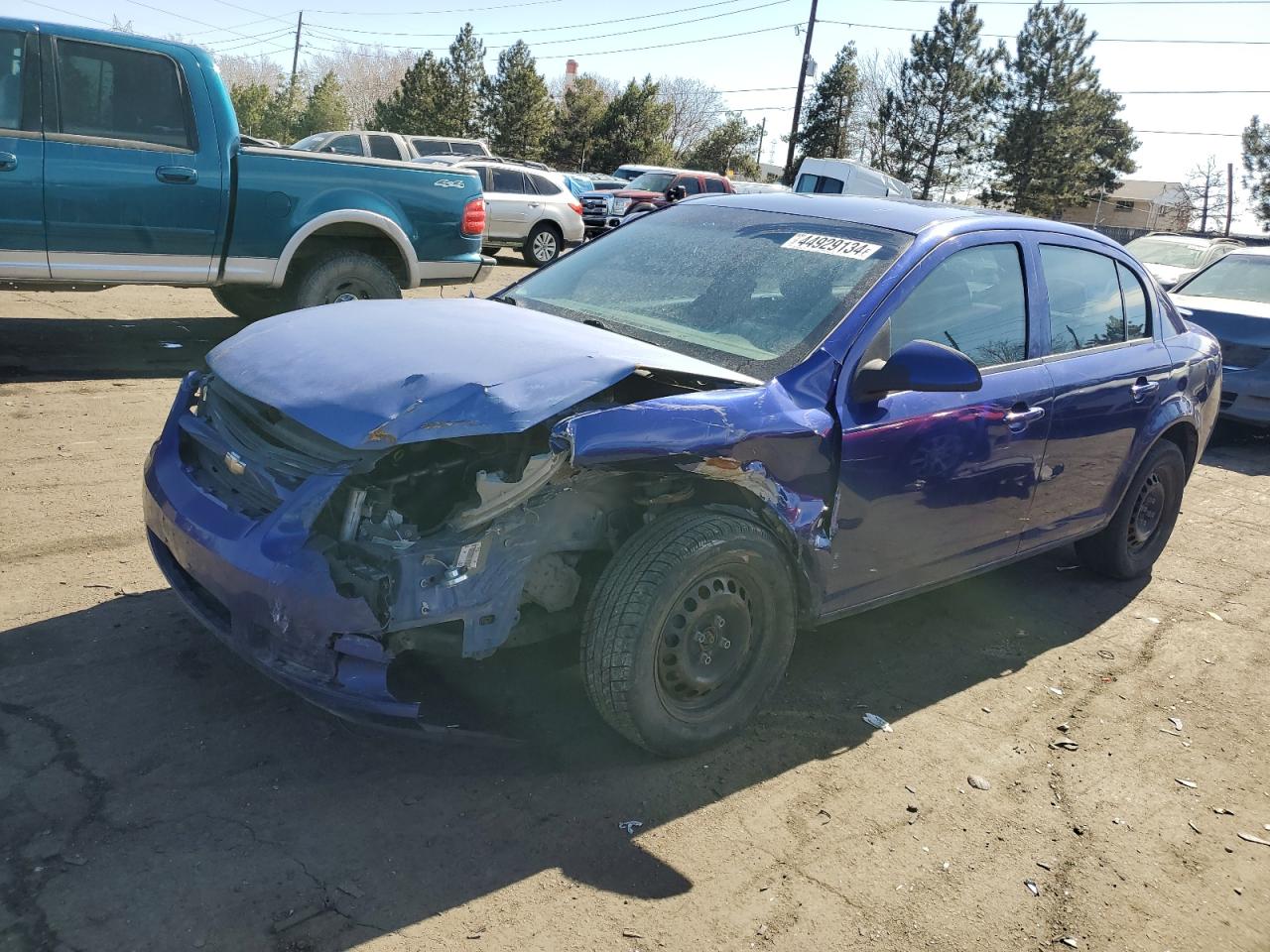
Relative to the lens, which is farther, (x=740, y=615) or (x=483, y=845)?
(x=740, y=615)

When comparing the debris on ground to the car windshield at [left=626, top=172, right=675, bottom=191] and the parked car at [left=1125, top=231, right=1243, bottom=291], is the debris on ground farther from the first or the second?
the car windshield at [left=626, top=172, right=675, bottom=191]

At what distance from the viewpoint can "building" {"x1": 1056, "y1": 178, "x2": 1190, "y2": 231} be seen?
57.8 metres

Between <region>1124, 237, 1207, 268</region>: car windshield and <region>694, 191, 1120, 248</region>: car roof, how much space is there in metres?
12.3

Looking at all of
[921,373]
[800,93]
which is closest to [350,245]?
Result: [921,373]

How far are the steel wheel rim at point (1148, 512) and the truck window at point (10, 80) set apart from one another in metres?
7.15

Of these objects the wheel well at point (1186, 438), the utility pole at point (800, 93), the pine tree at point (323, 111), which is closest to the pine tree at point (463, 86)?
the pine tree at point (323, 111)

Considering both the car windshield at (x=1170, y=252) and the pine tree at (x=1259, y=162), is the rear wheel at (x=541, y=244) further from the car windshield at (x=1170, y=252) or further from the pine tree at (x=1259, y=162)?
the pine tree at (x=1259, y=162)

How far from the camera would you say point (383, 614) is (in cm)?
275

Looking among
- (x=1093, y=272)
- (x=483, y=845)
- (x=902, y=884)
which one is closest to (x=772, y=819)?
(x=902, y=884)

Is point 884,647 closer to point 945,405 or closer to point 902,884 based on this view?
point 945,405

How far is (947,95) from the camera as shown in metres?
52.4

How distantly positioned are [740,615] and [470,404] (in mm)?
1137

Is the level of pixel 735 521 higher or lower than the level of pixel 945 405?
lower

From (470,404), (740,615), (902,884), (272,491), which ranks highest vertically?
(470,404)
